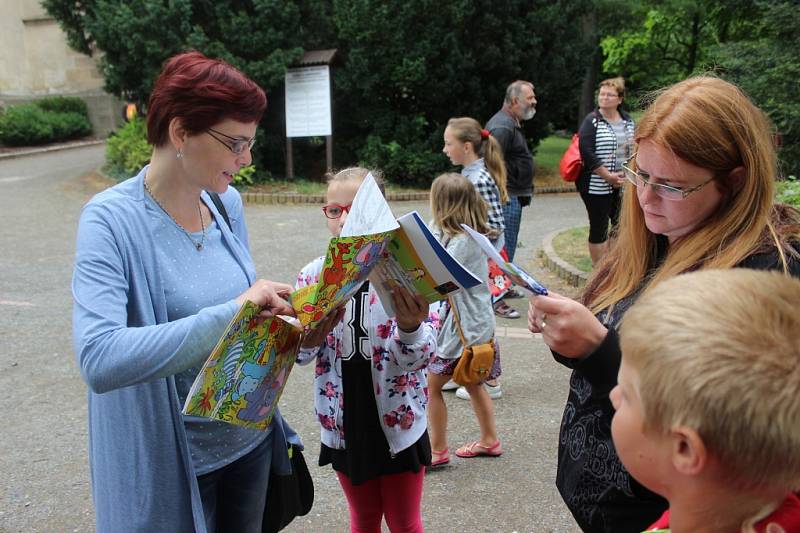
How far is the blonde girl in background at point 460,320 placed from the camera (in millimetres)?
3775

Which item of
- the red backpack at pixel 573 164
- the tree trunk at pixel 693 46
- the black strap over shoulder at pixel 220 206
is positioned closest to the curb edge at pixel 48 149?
the red backpack at pixel 573 164

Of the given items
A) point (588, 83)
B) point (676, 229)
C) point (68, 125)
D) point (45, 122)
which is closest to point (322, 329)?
point (676, 229)

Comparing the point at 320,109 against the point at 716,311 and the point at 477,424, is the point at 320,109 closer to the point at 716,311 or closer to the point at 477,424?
the point at 477,424

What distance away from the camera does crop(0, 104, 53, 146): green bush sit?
19.0 m

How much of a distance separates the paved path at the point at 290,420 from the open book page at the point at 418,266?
1.78m

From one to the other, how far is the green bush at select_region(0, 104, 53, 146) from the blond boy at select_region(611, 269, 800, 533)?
70.6ft

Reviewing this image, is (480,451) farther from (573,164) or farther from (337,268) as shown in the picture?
(573,164)

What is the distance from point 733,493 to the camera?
1.07 metres

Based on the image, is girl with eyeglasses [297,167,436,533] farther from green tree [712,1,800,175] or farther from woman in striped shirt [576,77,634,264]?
green tree [712,1,800,175]

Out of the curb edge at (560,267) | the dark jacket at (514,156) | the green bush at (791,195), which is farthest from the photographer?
the curb edge at (560,267)

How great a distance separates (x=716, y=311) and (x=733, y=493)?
293mm

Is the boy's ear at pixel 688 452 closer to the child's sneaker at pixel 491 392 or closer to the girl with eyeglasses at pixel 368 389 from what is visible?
the girl with eyeglasses at pixel 368 389

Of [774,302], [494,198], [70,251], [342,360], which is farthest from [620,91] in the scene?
[70,251]

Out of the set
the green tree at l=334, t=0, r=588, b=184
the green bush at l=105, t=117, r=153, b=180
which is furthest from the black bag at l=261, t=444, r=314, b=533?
the green bush at l=105, t=117, r=153, b=180
